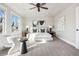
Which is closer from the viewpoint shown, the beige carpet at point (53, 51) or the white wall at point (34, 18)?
the beige carpet at point (53, 51)

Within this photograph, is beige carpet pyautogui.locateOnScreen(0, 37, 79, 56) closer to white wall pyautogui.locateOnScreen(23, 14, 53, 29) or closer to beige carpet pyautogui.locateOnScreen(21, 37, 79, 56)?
beige carpet pyautogui.locateOnScreen(21, 37, 79, 56)

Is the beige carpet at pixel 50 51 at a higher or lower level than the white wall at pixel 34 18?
lower

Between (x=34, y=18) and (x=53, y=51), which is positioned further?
(x=34, y=18)

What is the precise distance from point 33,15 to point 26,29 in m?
1.60

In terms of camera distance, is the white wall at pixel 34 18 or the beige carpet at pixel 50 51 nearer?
the beige carpet at pixel 50 51

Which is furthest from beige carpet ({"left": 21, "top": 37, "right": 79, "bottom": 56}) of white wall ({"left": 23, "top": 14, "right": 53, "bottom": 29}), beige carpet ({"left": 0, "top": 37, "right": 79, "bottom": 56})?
white wall ({"left": 23, "top": 14, "right": 53, "bottom": 29})

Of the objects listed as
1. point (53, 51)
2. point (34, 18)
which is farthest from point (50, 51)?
point (34, 18)

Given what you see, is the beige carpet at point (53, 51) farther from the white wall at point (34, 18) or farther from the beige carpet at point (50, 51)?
Answer: the white wall at point (34, 18)

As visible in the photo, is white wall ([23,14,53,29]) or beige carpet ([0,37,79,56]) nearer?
beige carpet ([0,37,79,56])

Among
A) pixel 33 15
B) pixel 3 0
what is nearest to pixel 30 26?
pixel 33 15

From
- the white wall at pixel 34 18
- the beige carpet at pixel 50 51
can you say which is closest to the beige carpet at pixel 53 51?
the beige carpet at pixel 50 51

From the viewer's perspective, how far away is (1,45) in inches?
159

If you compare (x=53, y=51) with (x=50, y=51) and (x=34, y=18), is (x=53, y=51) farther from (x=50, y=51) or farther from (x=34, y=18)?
(x=34, y=18)

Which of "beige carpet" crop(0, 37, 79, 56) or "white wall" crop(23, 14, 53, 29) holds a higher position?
"white wall" crop(23, 14, 53, 29)
